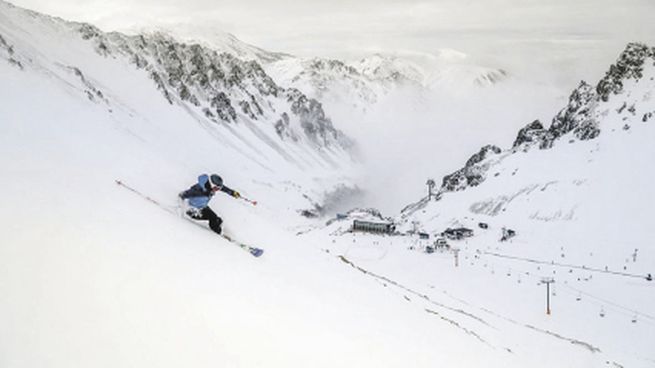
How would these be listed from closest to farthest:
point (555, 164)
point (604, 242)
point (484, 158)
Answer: point (604, 242) → point (555, 164) → point (484, 158)

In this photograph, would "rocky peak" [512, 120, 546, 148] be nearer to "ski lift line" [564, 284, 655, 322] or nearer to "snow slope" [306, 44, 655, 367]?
"snow slope" [306, 44, 655, 367]

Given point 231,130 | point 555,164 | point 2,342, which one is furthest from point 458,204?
point 231,130

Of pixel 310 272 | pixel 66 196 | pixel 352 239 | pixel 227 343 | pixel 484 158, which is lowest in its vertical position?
pixel 352 239

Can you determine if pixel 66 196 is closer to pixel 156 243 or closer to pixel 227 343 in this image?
pixel 156 243

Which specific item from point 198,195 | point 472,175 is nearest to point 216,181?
point 198,195

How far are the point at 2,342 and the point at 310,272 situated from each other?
245 inches

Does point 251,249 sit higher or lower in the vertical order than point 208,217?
lower

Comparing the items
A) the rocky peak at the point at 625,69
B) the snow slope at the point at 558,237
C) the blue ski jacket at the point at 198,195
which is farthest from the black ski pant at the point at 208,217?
the rocky peak at the point at 625,69

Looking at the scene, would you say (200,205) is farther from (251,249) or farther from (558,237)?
(558,237)

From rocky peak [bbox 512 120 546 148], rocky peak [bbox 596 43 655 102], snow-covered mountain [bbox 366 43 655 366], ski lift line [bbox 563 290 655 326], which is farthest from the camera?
rocky peak [bbox 512 120 546 148]

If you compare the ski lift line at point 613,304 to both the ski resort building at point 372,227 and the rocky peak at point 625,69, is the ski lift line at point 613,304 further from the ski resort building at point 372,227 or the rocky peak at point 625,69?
the rocky peak at point 625,69

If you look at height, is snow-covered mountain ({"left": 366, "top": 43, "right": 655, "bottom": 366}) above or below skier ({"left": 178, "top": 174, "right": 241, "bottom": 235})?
below

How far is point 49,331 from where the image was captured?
4.51 m

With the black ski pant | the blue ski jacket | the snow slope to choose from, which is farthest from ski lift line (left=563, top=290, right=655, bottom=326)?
the blue ski jacket
